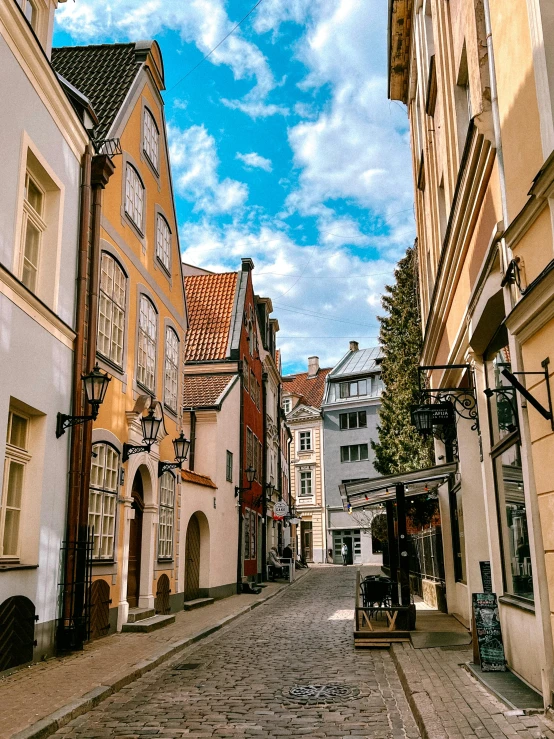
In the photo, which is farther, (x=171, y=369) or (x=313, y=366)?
(x=313, y=366)

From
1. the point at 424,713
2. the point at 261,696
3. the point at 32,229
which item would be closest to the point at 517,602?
the point at 424,713

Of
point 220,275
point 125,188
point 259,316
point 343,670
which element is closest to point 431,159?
point 125,188

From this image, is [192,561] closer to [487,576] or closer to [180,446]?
[180,446]

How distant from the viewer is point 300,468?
5356 centimetres

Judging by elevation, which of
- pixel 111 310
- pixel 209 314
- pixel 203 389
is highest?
pixel 209 314

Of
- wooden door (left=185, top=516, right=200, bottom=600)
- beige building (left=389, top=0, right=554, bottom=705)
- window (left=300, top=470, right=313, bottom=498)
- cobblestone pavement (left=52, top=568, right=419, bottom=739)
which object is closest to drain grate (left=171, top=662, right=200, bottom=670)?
cobblestone pavement (left=52, top=568, right=419, bottom=739)

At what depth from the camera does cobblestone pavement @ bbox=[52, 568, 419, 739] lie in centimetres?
658

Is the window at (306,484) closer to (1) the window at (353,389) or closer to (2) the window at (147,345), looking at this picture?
(1) the window at (353,389)

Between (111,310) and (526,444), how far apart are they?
8.80 m

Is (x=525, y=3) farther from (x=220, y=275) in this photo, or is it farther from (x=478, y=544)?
(x=220, y=275)

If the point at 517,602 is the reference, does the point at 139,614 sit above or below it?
below

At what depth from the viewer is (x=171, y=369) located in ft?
59.5

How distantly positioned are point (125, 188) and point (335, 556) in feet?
129

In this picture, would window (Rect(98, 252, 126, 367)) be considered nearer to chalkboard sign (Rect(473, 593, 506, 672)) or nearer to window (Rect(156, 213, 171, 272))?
window (Rect(156, 213, 171, 272))
